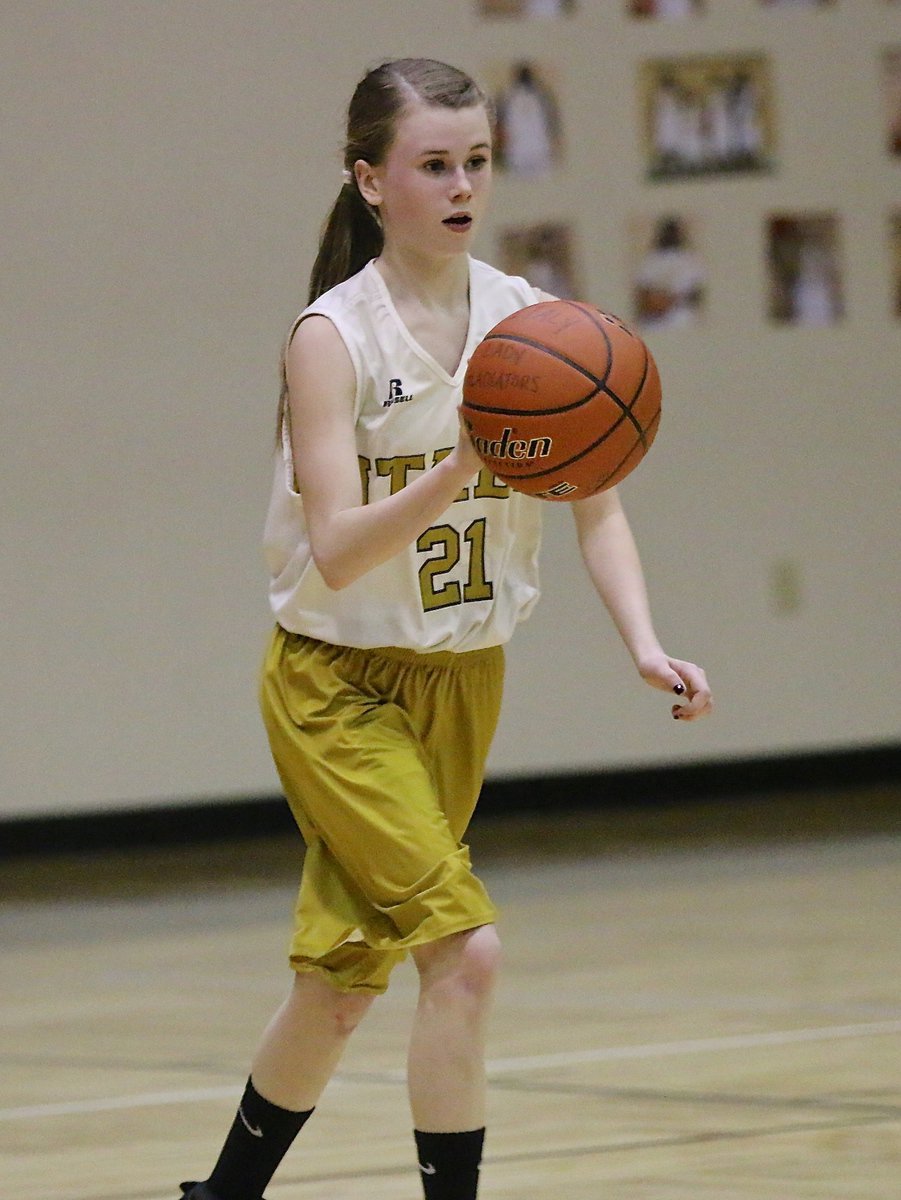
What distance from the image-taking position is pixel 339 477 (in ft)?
7.50

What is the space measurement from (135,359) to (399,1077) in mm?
3015

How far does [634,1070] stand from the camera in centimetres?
345

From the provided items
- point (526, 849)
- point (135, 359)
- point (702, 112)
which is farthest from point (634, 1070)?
point (702, 112)

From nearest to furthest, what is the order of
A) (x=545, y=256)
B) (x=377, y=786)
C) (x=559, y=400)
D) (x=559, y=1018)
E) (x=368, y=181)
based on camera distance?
(x=559, y=400)
(x=377, y=786)
(x=368, y=181)
(x=559, y=1018)
(x=545, y=256)

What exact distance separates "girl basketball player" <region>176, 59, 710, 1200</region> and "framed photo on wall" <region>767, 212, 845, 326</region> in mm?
3991

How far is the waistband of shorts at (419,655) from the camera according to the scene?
2473 millimetres

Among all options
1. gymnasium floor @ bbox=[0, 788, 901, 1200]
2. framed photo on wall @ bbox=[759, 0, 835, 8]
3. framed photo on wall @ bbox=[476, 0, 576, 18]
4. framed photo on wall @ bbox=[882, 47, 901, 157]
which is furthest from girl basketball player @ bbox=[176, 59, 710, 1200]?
framed photo on wall @ bbox=[882, 47, 901, 157]

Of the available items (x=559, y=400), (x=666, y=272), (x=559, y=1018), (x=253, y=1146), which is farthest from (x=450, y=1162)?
(x=666, y=272)

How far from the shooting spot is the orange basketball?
2.12 metres

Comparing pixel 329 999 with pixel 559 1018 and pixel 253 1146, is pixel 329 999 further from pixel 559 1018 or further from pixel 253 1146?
pixel 559 1018

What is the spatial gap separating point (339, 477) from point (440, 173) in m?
0.40

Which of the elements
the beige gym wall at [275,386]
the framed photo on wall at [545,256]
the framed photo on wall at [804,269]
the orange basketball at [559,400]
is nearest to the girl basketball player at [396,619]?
the orange basketball at [559,400]

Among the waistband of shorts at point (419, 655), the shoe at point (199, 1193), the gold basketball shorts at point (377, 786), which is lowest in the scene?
the shoe at point (199, 1193)

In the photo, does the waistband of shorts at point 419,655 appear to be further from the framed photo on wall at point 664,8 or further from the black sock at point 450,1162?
the framed photo on wall at point 664,8
